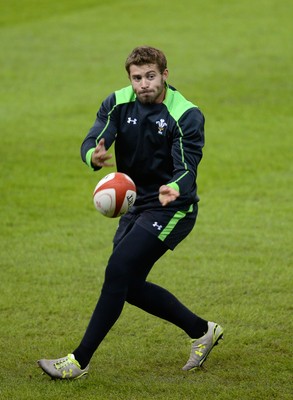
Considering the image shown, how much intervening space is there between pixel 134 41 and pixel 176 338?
17152 millimetres

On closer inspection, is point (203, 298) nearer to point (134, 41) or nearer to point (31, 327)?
point (31, 327)

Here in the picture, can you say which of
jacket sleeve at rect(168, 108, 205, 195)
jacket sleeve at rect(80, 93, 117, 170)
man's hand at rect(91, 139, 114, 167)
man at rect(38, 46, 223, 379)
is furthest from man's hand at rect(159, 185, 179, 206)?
jacket sleeve at rect(80, 93, 117, 170)

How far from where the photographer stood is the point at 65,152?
16219mm

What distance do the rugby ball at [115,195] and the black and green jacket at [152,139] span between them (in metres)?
0.22

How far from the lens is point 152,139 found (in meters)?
6.84

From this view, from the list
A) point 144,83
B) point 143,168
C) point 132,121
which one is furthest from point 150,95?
point 143,168

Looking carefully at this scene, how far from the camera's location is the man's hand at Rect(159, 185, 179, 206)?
251 inches

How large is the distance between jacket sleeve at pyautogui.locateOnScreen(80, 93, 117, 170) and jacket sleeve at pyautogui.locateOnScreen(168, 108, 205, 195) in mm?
476

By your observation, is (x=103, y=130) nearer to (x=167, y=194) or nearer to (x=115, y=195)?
(x=115, y=195)

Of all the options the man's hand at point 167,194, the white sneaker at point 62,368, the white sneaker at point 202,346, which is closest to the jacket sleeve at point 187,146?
the man's hand at point 167,194

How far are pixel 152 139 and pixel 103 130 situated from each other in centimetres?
37

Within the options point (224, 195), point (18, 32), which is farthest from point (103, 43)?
point (224, 195)

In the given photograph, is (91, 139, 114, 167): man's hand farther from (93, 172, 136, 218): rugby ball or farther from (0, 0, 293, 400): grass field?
(0, 0, 293, 400): grass field

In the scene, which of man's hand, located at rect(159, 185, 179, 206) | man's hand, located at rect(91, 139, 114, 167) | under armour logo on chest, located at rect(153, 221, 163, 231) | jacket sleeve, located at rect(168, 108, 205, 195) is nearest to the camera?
man's hand, located at rect(159, 185, 179, 206)
